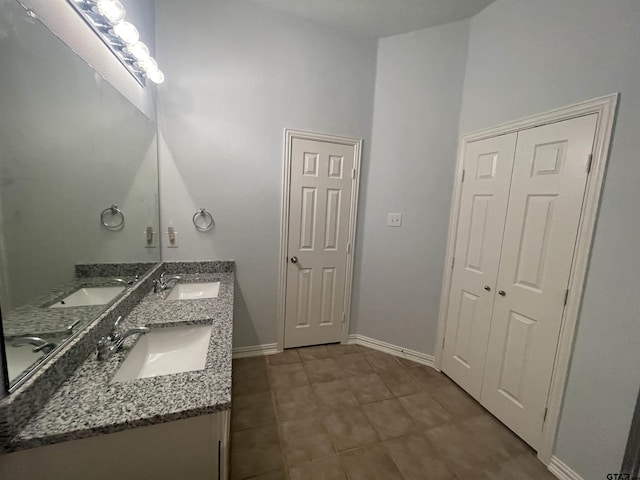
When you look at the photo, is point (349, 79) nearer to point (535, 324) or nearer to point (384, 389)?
point (535, 324)

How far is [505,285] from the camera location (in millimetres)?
1699

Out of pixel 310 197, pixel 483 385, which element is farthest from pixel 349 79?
pixel 483 385

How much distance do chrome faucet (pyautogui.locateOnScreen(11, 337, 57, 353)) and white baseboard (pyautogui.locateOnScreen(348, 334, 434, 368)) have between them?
2.24m

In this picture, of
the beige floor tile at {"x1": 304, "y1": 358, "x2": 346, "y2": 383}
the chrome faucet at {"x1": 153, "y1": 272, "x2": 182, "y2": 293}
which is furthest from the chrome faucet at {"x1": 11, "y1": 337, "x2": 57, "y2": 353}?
the beige floor tile at {"x1": 304, "y1": 358, "x2": 346, "y2": 383}

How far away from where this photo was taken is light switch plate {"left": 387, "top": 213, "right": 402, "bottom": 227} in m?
2.30

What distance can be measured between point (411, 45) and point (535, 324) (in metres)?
2.32

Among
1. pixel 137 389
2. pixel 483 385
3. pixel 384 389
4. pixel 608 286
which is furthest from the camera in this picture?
pixel 384 389

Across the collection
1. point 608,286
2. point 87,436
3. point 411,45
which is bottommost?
point 87,436

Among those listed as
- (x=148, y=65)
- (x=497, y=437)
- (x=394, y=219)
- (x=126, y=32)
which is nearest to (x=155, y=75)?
(x=148, y=65)

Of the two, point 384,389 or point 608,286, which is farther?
point 384,389

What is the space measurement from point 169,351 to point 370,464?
124cm

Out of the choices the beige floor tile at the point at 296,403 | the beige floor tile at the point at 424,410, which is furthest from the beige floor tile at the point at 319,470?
the beige floor tile at the point at 424,410

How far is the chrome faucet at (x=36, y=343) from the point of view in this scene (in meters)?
0.70

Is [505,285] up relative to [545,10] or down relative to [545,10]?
down
